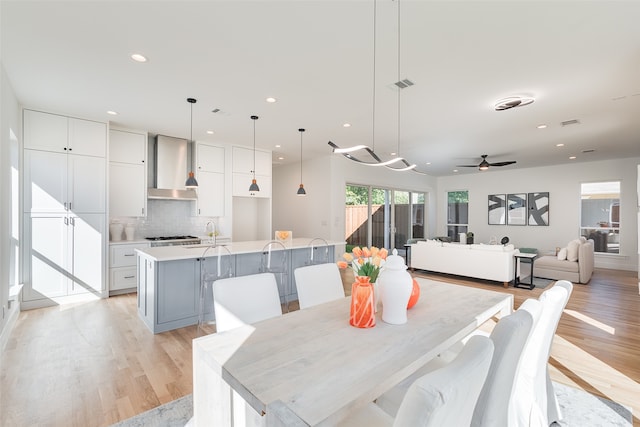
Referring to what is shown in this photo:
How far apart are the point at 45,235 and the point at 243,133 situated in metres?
3.10

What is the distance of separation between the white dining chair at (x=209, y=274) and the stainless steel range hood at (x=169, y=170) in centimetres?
224

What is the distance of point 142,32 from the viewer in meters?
2.32

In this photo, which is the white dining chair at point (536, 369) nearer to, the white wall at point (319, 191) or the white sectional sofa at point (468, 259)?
the white sectional sofa at point (468, 259)

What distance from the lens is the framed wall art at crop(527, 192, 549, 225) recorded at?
8297 mm

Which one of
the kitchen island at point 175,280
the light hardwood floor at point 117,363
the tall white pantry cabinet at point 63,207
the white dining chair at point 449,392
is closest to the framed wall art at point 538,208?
the light hardwood floor at point 117,363

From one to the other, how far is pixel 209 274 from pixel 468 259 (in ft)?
15.4

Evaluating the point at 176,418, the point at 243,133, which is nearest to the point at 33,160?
the point at 243,133

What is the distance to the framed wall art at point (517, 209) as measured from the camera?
28.5 feet

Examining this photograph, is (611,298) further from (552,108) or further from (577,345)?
(552,108)

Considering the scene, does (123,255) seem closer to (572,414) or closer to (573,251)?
(572,414)

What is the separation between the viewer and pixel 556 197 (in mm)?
8141

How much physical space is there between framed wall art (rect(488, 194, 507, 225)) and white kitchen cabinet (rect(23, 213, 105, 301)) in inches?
382

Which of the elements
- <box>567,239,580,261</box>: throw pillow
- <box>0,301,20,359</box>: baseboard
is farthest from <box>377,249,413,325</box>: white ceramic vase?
<box>567,239,580,261</box>: throw pillow

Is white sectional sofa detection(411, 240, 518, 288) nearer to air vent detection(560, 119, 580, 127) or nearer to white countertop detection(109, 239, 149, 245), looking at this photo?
air vent detection(560, 119, 580, 127)
